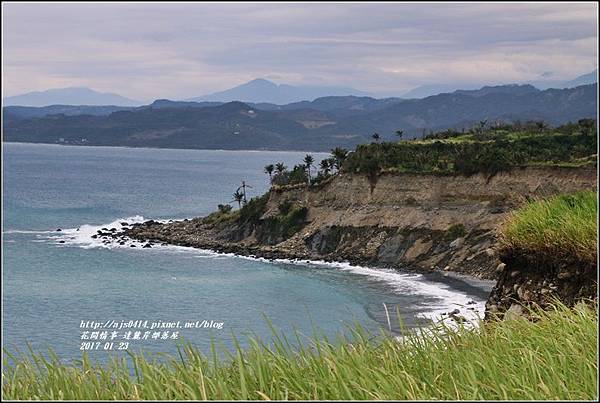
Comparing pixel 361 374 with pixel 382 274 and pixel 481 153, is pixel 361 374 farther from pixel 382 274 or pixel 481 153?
pixel 481 153

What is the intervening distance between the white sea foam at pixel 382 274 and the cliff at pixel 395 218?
1743mm

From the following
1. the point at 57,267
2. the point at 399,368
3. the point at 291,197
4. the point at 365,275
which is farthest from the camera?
the point at 291,197

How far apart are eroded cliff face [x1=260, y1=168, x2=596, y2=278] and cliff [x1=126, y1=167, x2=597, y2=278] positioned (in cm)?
7

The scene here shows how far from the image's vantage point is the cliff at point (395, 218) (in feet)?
181

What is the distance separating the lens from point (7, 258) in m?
64.6

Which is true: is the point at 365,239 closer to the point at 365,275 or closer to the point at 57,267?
the point at 365,275

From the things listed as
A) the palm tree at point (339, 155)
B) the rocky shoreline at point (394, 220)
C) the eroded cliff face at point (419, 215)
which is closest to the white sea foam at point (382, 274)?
the rocky shoreline at point (394, 220)

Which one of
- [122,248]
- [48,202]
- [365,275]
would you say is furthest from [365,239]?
[48,202]

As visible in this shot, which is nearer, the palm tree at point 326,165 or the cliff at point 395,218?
the cliff at point 395,218

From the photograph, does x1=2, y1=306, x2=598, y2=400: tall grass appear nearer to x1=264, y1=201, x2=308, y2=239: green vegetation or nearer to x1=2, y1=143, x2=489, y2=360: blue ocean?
x1=2, y1=143, x2=489, y2=360: blue ocean

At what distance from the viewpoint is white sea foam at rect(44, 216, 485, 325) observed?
42281 mm

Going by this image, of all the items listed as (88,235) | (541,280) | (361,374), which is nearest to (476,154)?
(88,235)

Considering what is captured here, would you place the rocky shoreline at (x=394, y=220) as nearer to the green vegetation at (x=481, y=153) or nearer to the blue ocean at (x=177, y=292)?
the green vegetation at (x=481, y=153)

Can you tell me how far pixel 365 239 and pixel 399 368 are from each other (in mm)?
58047
